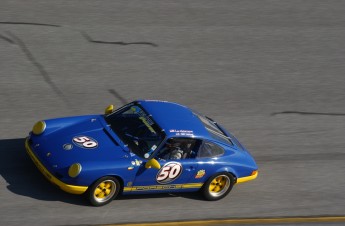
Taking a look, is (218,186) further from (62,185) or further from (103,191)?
(62,185)

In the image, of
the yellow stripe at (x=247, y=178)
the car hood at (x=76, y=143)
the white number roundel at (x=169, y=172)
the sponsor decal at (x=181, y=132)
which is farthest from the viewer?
the yellow stripe at (x=247, y=178)

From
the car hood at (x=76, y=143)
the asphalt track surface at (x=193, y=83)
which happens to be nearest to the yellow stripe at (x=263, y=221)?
the asphalt track surface at (x=193, y=83)

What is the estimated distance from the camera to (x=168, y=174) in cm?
1011

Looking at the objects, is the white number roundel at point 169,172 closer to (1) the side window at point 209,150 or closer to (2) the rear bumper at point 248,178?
(1) the side window at point 209,150

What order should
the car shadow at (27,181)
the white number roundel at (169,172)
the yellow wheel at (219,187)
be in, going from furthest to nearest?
the yellow wheel at (219,187) < the white number roundel at (169,172) < the car shadow at (27,181)

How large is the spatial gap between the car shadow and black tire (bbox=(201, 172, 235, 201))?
18 centimetres

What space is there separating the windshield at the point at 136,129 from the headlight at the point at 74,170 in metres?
0.99

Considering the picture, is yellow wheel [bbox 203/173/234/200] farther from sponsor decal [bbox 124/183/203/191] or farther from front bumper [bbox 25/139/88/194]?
front bumper [bbox 25/139/88/194]

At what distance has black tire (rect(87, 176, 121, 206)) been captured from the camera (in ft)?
31.5

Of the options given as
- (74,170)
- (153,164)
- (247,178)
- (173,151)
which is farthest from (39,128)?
(247,178)

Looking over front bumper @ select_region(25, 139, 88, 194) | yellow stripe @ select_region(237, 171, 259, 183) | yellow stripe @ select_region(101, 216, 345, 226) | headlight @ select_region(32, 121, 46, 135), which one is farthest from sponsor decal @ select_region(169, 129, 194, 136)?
headlight @ select_region(32, 121, 46, 135)

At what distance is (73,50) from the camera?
15086mm

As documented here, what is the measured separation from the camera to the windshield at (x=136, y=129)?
33.3ft

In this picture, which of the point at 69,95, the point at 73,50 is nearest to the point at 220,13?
the point at 73,50
